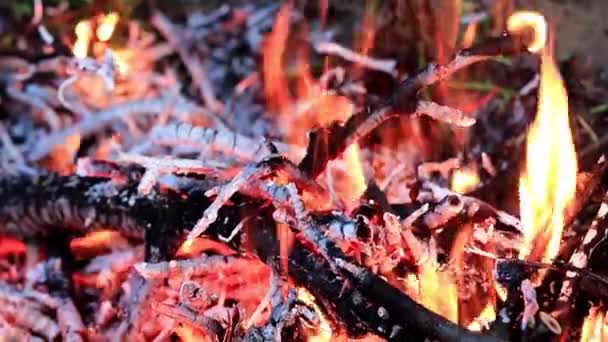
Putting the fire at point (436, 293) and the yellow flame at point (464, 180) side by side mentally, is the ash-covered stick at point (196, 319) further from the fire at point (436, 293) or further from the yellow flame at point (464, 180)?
the yellow flame at point (464, 180)

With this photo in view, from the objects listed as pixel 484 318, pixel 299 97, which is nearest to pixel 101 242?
pixel 299 97

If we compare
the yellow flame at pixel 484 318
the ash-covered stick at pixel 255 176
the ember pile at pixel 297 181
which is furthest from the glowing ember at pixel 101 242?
the yellow flame at pixel 484 318

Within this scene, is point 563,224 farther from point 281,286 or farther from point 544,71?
point 281,286

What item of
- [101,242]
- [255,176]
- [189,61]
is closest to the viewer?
[255,176]

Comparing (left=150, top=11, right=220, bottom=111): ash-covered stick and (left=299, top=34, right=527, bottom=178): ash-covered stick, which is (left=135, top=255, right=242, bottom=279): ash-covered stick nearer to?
(left=299, top=34, right=527, bottom=178): ash-covered stick

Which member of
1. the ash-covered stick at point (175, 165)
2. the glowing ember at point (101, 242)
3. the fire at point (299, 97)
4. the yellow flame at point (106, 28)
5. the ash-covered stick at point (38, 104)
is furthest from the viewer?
the ash-covered stick at point (38, 104)

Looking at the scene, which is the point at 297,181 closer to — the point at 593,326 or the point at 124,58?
the point at 593,326

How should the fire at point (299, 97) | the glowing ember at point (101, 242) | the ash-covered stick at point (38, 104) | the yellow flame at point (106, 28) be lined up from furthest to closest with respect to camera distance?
the ash-covered stick at point (38, 104)
the yellow flame at point (106, 28)
the glowing ember at point (101, 242)
the fire at point (299, 97)

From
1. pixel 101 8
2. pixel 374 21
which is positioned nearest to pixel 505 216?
pixel 374 21
